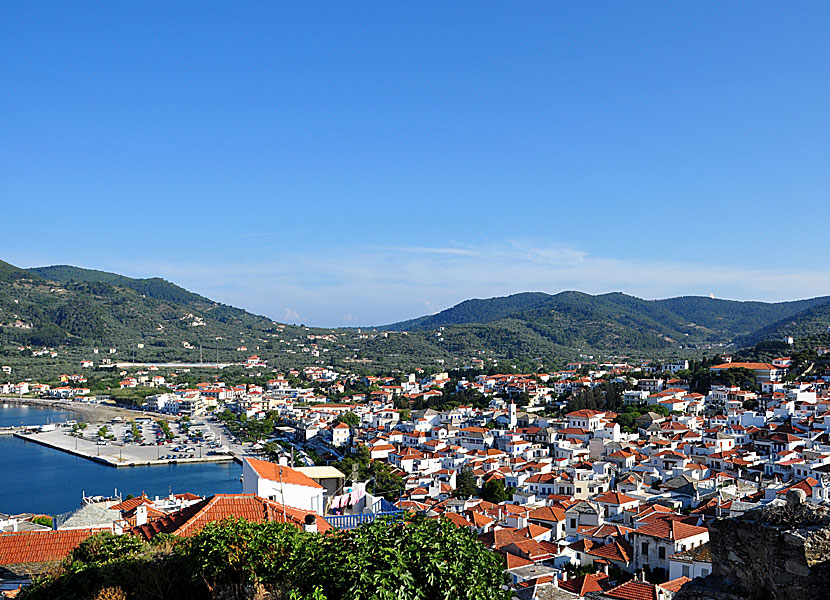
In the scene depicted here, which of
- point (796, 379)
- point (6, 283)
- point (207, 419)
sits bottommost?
point (207, 419)

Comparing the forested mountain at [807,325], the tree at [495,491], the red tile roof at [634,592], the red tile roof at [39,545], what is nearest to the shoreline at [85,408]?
the tree at [495,491]

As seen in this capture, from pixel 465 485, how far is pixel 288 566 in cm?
2278

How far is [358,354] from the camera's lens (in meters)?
112

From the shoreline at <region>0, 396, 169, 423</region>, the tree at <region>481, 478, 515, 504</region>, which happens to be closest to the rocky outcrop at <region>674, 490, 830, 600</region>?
the tree at <region>481, 478, 515, 504</region>

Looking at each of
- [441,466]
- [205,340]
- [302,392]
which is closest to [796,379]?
[441,466]

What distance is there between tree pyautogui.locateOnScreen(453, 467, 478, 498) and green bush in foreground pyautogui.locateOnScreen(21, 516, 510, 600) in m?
20.2

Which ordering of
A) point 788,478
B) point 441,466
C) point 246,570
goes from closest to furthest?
point 246,570 < point 788,478 < point 441,466

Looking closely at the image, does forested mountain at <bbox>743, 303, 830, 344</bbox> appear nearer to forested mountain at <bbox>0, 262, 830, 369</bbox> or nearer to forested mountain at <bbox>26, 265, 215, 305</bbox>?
forested mountain at <bbox>0, 262, 830, 369</bbox>

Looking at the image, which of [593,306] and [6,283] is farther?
[593,306]

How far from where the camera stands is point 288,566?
5461mm

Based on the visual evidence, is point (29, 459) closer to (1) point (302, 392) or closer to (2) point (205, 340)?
(1) point (302, 392)

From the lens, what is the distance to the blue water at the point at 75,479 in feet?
97.3

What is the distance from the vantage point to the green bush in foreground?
4.36 meters

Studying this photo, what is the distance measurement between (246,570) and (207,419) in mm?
55586
